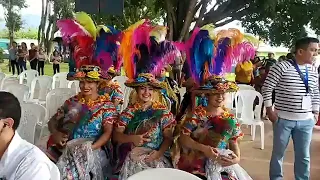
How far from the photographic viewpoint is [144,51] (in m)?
3.06

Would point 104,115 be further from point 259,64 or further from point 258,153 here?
point 259,64

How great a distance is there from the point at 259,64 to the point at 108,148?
19.2 ft

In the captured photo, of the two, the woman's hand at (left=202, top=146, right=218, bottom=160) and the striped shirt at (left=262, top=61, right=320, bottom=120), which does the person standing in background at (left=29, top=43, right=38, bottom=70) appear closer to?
the striped shirt at (left=262, top=61, right=320, bottom=120)

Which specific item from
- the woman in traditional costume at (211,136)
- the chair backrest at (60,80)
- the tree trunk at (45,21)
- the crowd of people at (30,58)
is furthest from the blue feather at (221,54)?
the tree trunk at (45,21)

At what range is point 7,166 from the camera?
150cm

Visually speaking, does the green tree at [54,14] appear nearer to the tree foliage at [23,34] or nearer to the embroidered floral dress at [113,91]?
the tree foliage at [23,34]

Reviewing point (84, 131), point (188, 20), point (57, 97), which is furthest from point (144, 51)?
point (188, 20)

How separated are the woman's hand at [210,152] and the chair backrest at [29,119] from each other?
159 cm

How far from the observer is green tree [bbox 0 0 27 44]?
15.5 meters

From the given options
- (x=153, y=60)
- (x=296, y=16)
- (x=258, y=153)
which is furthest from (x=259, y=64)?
(x=153, y=60)

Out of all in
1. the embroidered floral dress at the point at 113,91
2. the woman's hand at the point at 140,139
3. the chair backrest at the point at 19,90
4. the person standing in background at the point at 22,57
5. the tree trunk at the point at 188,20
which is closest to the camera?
the woman's hand at the point at 140,139

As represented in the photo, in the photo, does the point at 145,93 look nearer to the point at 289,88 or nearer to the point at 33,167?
the point at 289,88

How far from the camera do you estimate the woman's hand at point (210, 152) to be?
2503mm

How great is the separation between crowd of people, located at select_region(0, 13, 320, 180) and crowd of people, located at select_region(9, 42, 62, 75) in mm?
9596
